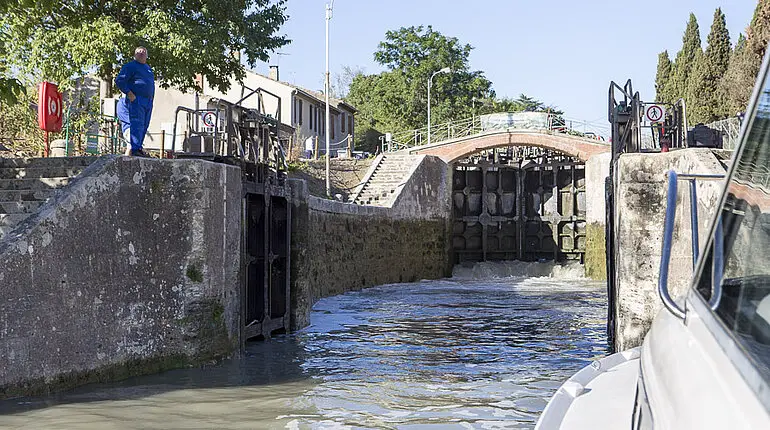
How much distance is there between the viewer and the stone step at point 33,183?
8.55m

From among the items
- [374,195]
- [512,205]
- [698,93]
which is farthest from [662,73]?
[374,195]

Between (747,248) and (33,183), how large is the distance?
8103mm

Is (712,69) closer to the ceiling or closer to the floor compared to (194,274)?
closer to the ceiling

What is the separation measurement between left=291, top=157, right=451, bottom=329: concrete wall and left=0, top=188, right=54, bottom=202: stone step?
3848 mm

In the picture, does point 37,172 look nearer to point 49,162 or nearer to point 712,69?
point 49,162

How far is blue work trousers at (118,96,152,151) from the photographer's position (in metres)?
9.18

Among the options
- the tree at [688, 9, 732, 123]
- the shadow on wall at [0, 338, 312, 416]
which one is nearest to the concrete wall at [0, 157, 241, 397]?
the shadow on wall at [0, 338, 312, 416]

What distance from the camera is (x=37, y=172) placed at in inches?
345

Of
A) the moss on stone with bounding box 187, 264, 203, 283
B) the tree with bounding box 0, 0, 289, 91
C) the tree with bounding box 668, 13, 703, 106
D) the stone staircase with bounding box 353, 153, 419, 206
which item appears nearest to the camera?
the moss on stone with bounding box 187, 264, 203, 283

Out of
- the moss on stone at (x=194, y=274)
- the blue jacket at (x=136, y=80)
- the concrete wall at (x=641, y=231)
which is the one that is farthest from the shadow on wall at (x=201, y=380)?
the concrete wall at (x=641, y=231)

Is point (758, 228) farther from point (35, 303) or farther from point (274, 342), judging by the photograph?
point (274, 342)

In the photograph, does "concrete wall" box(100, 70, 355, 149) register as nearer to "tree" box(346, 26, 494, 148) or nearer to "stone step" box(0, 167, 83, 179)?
"tree" box(346, 26, 494, 148)

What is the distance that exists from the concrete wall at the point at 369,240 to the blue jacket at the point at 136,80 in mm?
3022

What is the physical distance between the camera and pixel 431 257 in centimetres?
2441
